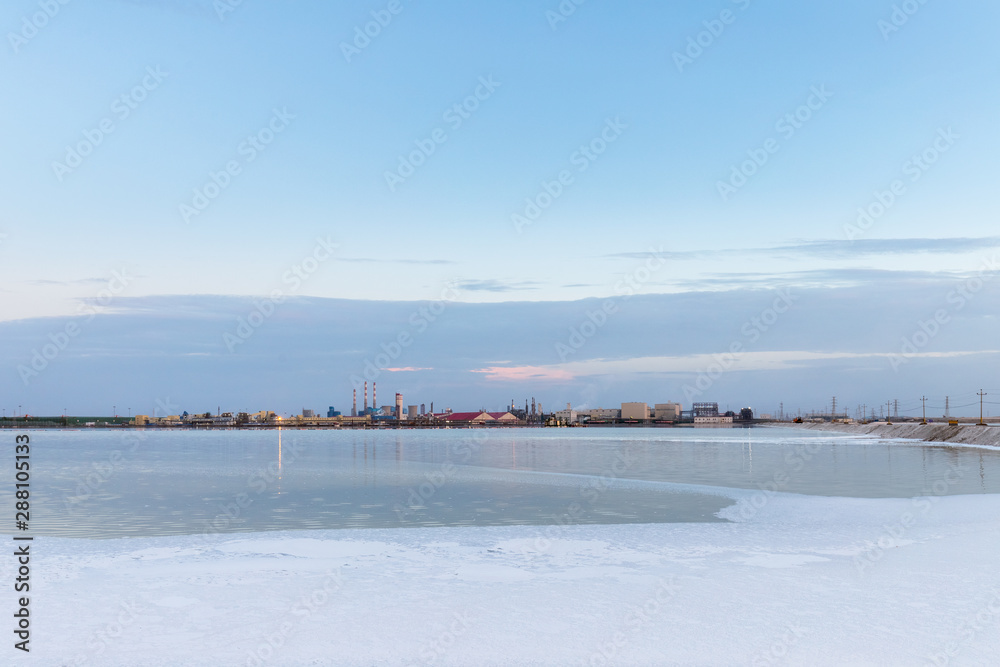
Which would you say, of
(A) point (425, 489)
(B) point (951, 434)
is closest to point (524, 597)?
(A) point (425, 489)

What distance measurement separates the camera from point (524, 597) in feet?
34.7

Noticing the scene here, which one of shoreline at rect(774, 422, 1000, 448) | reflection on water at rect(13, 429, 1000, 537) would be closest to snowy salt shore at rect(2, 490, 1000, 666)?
reflection on water at rect(13, 429, 1000, 537)

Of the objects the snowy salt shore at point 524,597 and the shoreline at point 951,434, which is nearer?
the snowy salt shore at point 524,597

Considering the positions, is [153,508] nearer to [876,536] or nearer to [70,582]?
[70,582]

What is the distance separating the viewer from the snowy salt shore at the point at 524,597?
830cm

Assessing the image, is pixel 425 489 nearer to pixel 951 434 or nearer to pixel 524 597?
pixel 524 597

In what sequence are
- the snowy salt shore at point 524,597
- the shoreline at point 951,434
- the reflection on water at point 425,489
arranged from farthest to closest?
the shoreline at point 951,434 → the reflection on water at point 425,489 → the snowy salt shore at point 524,597

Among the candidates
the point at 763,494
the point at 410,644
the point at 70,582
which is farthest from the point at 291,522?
the point at 763,494

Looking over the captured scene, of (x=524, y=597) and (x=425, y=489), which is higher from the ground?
(x=524, y=597)

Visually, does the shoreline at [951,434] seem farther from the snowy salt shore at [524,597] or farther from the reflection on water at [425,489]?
the snowy salt shore at [524,597]

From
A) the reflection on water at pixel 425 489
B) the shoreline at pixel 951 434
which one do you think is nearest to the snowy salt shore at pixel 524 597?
the reflection on water at pixel 425 489

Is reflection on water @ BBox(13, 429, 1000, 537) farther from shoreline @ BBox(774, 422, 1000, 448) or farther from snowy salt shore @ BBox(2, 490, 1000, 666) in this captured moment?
shoreline @ BBox(774, 422, 1000, 448)

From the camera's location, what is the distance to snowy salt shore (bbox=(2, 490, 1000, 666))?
8.30 metres

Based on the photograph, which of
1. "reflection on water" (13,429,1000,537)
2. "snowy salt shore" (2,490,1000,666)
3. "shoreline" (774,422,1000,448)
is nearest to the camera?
"snowy salt shore" (2,490,1000,666)
